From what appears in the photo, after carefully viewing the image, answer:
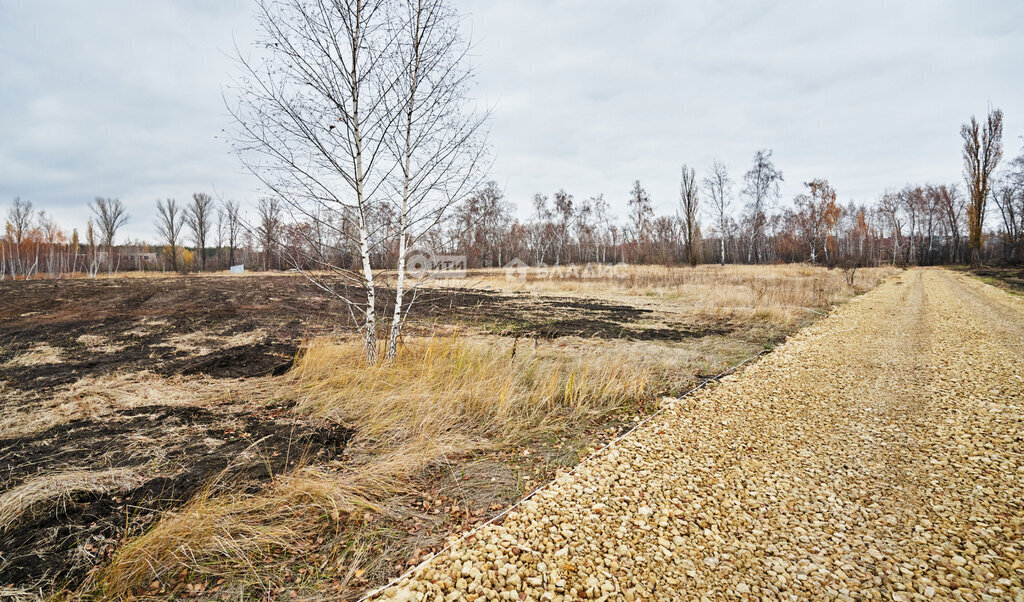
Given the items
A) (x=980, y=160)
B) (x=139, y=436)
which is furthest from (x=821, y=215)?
(x=139, y=436)

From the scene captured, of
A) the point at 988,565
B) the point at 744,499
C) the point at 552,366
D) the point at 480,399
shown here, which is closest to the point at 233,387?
the point at 480,399

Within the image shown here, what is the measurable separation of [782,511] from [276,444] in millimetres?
4008

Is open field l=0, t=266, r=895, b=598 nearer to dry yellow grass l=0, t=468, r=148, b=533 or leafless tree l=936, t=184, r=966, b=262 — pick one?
dry yellow grass l=0, t=468, r=148, b=533

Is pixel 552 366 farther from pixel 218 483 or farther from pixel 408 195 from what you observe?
pixel 218 483

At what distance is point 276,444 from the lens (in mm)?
3557

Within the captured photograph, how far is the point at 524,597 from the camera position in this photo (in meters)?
1.87

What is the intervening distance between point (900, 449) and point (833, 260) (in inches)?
1894

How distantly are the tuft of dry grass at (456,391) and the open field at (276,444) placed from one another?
3 centimetres

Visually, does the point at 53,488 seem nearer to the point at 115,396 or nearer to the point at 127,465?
the point at 127,465

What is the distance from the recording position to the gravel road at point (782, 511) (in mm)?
1935

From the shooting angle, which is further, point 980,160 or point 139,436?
point 980,160

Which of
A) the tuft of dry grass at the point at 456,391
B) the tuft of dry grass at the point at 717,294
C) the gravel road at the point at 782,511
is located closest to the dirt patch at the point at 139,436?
the tuft of dry grass at the point at 456,391

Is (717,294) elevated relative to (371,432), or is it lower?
elevated

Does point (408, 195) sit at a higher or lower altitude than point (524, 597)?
higher
